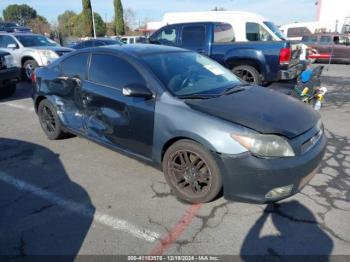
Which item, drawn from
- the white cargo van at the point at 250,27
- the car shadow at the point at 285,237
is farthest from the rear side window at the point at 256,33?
the car shadow at the point at 285,237

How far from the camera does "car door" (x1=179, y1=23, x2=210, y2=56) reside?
28.8ft

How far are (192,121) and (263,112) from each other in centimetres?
74

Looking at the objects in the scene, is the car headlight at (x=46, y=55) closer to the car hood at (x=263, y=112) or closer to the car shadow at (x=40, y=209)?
the car shadow at (x=40, y=209)

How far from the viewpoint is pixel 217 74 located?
4191mm

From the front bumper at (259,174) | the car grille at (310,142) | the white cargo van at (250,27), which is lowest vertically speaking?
the front bumper at (259,174)

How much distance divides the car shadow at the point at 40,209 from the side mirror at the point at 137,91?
126 centimetres

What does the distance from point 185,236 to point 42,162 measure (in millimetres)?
2553

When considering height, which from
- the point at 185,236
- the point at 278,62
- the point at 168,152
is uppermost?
the point at 278,62

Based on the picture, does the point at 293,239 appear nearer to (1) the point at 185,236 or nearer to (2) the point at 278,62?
(1) the point at 185,236

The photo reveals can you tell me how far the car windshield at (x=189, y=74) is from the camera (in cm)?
363

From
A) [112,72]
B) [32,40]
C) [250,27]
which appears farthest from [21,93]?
[250,27]

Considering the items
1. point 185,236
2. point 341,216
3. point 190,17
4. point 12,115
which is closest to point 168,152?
point 185,236

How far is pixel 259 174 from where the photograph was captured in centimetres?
287

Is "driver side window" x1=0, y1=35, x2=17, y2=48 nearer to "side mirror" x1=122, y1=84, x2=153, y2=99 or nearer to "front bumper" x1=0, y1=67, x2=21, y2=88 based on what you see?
"front bumper" x1=0, y1=67, x2=21, y2=88
